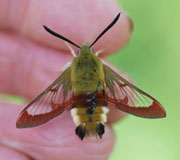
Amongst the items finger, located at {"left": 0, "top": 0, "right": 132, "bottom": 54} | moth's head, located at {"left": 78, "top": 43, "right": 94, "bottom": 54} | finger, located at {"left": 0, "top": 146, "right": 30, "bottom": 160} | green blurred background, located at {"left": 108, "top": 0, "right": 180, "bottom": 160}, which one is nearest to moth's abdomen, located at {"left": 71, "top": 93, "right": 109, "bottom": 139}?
moth's head, located at {"left": 78, "top": 43, "right": 94, "bottom": 54}

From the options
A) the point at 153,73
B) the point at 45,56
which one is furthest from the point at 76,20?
the point at 153,73

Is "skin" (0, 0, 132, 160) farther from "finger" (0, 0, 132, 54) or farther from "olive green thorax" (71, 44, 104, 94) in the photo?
"olive green thorax" (71, 44, 104, 94)

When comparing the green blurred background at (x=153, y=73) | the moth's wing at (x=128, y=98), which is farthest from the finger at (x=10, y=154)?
the green blurred background at (x=153, y=73)

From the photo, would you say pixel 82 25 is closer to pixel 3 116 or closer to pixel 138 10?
pixel 3 116

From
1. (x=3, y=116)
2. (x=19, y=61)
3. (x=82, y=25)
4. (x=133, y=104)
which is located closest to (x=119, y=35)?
(x=82, y=25)

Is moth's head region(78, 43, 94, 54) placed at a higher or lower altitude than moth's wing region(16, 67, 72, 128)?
higher

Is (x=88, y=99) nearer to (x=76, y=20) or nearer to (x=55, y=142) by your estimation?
(x=55, y=142)
